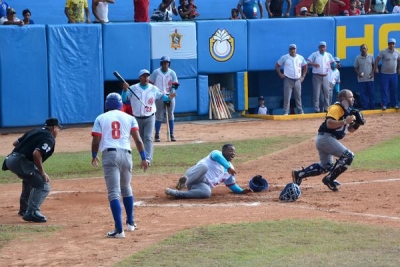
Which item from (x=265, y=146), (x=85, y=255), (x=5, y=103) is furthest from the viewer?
(x=5, y=103)

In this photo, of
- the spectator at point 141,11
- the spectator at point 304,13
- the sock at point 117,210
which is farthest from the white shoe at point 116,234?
the spectator at point 304,13

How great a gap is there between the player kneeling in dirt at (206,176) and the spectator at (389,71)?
1438cm

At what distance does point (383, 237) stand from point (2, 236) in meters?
4.82

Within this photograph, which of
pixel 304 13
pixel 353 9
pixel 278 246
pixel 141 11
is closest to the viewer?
pixel 278 246

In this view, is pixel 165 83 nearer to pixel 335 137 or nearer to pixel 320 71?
pixel 320 71

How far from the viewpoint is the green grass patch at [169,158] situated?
18094 mm

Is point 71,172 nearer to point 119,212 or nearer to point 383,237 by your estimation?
point 119,212

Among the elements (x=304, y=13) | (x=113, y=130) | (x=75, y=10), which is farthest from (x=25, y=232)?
(x=304, y=13)

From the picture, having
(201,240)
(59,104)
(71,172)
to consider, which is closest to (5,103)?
(59,104)

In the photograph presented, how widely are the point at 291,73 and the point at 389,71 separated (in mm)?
3191

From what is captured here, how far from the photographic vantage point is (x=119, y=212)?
11703 millimetres

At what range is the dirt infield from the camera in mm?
11203

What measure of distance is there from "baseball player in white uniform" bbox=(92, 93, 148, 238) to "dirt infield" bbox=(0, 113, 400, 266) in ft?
1.46

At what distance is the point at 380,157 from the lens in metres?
19.4
